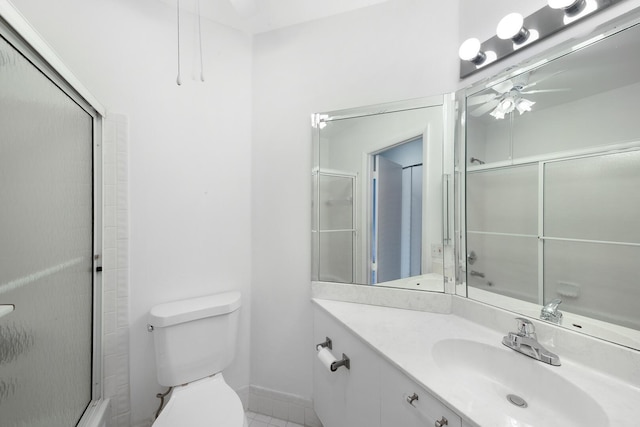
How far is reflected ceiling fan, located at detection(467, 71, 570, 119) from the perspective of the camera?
98 centimetres

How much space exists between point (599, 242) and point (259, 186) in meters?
1.52

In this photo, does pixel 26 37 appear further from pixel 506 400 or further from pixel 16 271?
Result: pixel 506 400

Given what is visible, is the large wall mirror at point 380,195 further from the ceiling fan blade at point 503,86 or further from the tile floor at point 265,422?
the tile floor at point 265,422

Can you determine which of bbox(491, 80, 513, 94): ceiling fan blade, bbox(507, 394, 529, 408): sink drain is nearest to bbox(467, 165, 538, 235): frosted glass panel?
bbox(491, 80, 513, 94): ceiling fan blade

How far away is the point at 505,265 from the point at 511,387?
454 mm

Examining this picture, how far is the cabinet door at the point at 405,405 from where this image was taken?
0.68 metres

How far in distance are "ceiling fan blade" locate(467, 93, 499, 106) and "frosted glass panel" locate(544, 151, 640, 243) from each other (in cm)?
39

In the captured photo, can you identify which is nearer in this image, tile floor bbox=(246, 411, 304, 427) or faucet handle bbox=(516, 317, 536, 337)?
faucet handle bbox=(516, 317, 536, 337)

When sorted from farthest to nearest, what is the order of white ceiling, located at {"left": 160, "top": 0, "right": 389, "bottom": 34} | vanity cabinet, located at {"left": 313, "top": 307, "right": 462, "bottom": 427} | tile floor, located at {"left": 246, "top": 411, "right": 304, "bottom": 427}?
tile floor, located at {"left": 246, "top": 411, "right": 304, "bottom": 427} → white ceiling, located at {"left": 160, "top": 0, "right": 389, "bottom": 34} → vanity cabinet, located at {"left": 313, "top": 307, "right": 462, "bottom": 427}

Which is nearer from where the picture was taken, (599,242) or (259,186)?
(599,242)

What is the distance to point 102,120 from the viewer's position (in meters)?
1.19

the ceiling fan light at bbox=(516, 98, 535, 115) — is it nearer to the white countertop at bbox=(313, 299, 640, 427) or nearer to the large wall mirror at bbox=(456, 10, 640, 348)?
the large wall mirror at bbox=(456, 10, 640, 348)

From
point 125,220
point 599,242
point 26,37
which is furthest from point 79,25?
point 599,242

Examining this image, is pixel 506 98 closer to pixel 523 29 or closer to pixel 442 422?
pixel 523 29
